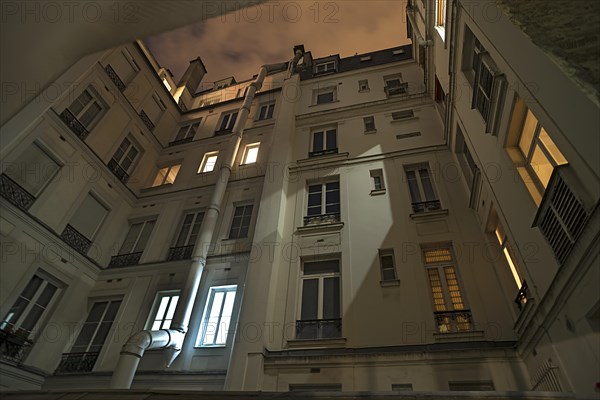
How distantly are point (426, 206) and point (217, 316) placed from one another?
625 centimetres

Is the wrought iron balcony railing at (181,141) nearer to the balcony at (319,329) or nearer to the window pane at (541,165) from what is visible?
the balcony at (319,329)

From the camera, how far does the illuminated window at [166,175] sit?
1359cm

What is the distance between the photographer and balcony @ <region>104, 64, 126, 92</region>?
498 inches

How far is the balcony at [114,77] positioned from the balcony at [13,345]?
9.09 meters

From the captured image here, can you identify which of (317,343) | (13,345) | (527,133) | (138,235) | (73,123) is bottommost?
(13,345)

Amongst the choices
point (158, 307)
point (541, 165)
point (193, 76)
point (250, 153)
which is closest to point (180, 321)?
point (158, 307)

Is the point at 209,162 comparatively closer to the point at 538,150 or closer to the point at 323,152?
the point at 323,152

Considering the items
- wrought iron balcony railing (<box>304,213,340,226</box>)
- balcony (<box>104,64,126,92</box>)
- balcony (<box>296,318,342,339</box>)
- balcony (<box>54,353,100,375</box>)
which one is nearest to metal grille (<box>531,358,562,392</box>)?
balcony (<box>296,318,342,339</box>)

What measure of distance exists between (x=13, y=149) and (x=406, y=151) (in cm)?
1101

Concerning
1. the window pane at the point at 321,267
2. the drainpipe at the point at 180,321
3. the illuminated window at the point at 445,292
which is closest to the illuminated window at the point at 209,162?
the drainpipe at the point at 180,321

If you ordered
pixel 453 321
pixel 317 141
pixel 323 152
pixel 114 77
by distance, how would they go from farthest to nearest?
pixel 114 77
pixel 317 141
pixel 323 152
pixel 453 321

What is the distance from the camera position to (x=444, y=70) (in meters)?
9.41

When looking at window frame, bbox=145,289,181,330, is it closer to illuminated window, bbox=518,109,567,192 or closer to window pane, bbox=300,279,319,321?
window pane, bbox=300,279,319,321

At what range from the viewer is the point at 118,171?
12086 millimetres
